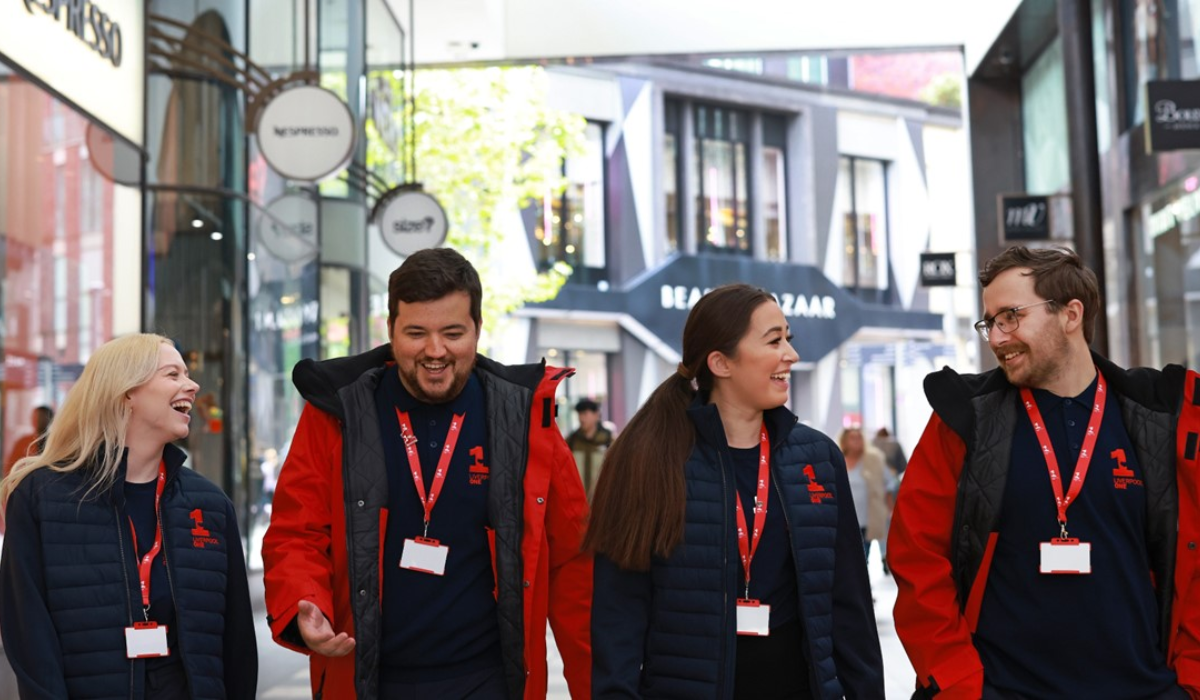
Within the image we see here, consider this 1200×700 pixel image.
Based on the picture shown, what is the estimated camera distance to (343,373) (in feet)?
12.1

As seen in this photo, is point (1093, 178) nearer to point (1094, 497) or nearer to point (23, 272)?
point (23, 272)

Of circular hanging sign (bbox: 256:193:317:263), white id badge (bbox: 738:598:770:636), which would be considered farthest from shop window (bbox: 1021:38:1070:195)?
white id badge (bbox: 738:598:770:636)

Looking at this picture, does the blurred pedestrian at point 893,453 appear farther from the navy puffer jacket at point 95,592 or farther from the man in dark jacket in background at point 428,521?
the navy puffer jacket at point 95,592

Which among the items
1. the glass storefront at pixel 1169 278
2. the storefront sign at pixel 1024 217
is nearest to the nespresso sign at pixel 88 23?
the glass storefront at pixel 1169 278

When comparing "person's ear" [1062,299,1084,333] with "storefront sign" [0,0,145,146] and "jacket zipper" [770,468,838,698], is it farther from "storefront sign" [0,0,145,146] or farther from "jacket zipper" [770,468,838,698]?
"storefront sign" [0,0,145,146]

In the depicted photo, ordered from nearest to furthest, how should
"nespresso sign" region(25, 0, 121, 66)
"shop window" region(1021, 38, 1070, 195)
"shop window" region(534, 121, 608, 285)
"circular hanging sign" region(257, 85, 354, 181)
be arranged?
1. "nespresso sign" region(25, 0, 121, 66)
2. "circular hanging sign" region(257, 85, 354, 181)
3. "shop window" region(1021, 38, 1070, 195)
4. "shop window" region(534, 121, 608, 285)

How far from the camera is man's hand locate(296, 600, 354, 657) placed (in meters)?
3.30

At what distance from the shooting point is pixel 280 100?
10.3 meters

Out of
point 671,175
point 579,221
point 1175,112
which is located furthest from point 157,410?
point 671,175

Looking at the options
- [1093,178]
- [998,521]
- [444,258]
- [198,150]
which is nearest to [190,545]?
[444,258]

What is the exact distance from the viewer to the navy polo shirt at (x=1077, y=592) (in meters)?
3.35

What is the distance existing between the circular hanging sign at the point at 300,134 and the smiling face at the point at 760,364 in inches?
279

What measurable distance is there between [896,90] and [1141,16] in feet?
86.4

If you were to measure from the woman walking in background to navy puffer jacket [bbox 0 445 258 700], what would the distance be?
94cm
